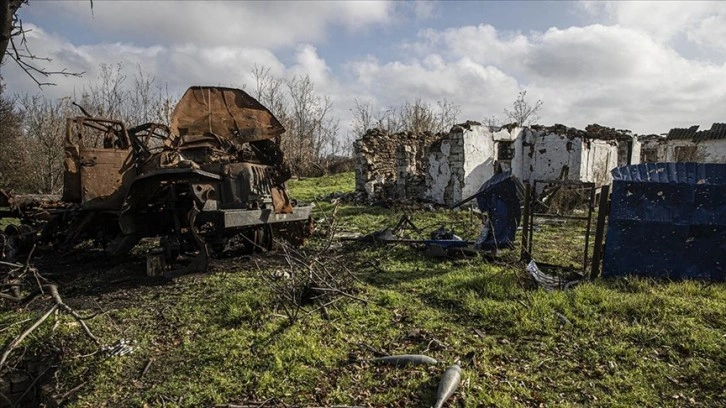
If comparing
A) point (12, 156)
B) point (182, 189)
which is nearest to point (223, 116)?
point (182, 189)

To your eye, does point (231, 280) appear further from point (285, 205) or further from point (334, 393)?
point (334, 393)

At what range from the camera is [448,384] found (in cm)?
318

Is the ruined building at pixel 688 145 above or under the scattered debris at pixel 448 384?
above

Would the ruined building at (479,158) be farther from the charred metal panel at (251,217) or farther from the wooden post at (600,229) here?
the charred metal panel at (251,217)

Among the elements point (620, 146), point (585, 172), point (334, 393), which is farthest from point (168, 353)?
point (620, 146)

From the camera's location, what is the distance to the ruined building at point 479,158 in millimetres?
14531

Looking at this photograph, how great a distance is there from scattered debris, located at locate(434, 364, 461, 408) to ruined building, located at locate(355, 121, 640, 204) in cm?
1134

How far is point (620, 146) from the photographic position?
733 inches

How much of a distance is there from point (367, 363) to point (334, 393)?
0.52m

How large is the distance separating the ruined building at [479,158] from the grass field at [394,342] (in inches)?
350

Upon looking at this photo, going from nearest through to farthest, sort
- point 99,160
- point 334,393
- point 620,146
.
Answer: point 334,393 < point 99,160 < point 620,146

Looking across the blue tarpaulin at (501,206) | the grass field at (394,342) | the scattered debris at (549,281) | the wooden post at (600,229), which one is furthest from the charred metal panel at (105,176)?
the wooden post at (600,229)

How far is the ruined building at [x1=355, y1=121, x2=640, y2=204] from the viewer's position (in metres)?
14.5

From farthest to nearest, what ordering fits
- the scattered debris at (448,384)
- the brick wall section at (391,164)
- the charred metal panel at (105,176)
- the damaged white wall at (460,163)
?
the brick wall section at (391,164) → the damaged white wall at (460,163) → the charred metal panel at (105,176) → the scattered debris at (448,384)
